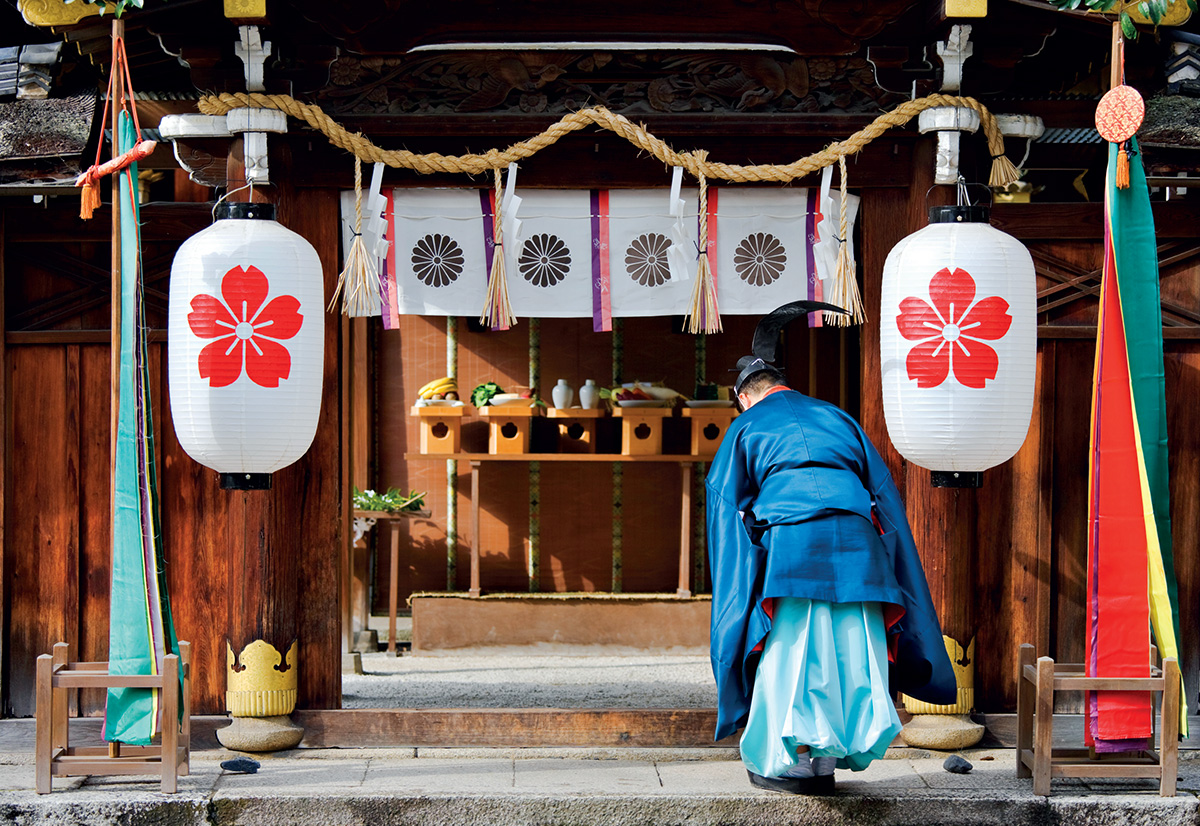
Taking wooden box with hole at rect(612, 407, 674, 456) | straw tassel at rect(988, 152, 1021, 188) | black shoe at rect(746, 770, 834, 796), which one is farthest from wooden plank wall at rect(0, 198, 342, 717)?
straw tassel at rect(988, 152, 1021, 188)

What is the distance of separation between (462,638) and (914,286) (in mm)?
5039

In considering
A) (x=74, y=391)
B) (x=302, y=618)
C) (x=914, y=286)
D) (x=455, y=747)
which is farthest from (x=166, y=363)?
(x=914, y=286)

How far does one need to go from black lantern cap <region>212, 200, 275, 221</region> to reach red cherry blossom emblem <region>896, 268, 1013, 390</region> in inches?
136

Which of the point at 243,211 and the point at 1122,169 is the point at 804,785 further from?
the point at 243,211

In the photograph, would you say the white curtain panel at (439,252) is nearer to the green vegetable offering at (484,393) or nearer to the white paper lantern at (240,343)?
the white paper lantern at (240,343)

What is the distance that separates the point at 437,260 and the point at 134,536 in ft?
7.27

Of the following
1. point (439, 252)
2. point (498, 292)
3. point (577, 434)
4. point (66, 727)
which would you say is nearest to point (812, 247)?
point (498, 292)

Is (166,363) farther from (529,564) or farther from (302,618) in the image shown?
(529,564)

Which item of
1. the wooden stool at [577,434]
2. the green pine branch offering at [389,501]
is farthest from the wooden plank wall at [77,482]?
the wooden stool at [577,434]

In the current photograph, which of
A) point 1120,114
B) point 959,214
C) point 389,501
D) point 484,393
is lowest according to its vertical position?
point 389,501

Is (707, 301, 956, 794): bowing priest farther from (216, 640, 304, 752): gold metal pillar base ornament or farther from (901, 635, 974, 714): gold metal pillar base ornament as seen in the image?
(216, 640, 304, 752): gold metal pillar base ornament

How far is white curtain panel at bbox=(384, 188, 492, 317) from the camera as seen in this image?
6.88 meters

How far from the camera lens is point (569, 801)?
5.89 metres

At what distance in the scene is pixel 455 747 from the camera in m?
6.80
